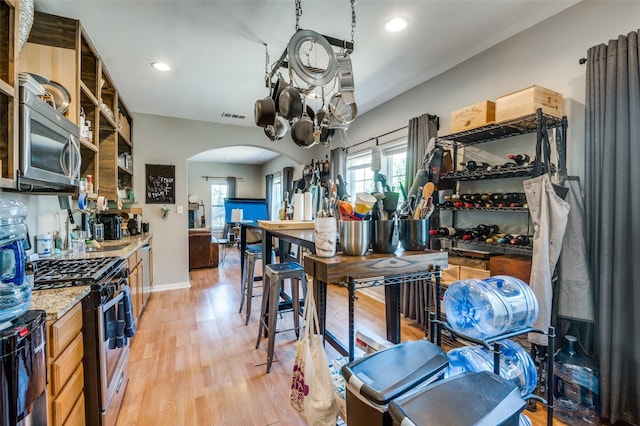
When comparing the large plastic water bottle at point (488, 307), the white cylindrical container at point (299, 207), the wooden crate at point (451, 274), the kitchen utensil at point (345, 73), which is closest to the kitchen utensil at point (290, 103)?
the kitchen utensil at point (345, 73)

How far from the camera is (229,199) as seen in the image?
31.7 ft

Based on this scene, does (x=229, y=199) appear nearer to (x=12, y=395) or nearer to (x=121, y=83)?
(x=121, y=83)

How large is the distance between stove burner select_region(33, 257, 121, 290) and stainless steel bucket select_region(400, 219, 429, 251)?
1570 mm

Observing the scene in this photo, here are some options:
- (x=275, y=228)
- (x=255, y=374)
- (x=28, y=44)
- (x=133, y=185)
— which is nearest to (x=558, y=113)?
(x=275, y=228)

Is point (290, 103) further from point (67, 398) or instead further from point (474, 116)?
point (67, 398)

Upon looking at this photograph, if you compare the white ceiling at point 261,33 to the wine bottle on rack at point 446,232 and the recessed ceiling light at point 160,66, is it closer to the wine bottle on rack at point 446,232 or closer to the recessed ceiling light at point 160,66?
the recessed ceiling light at point 160,66

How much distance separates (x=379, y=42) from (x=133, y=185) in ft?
12.6

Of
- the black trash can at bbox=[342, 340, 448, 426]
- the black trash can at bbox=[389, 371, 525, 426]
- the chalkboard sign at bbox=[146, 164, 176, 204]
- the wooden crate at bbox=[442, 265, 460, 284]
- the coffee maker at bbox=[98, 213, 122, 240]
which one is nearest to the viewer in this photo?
the black trash can at bbox=[389, 371, 525, 426]

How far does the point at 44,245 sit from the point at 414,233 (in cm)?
263

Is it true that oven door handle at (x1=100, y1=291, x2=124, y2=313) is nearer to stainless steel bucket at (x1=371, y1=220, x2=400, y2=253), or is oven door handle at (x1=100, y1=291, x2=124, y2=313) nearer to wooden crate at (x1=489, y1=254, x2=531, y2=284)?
stainless steel bucket at (x1=371, y1=220, x2=400, y2=253)

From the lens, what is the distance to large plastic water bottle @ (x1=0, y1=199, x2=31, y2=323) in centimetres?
99

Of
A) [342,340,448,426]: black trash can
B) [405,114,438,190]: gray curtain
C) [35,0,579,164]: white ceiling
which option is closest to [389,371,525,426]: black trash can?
[342,340,448,426]: black trash can

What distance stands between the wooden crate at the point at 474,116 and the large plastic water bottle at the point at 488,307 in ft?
4.79

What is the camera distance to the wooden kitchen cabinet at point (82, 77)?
6.38 feet
